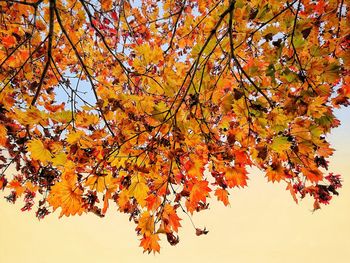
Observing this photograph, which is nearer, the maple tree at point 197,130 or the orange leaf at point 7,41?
the maple tree at point 197,130

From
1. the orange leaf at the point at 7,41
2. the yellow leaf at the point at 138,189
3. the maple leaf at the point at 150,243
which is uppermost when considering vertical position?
the orange leaf at the point at 7,41

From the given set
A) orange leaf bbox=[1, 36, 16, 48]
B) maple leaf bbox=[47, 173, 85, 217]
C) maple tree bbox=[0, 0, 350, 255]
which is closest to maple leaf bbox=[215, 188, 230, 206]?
maple tree bbox=[0, 0, 350, 255]

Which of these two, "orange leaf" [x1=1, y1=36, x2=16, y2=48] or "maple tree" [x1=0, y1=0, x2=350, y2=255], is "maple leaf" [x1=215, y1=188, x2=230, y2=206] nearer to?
"maple tree" [x1=0, y1=0, x2=350, y2=255]

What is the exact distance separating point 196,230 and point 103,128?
4.47ft

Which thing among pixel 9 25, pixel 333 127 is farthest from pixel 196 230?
pixel 9 25

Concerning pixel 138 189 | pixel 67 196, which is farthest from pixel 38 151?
pixel 138 189

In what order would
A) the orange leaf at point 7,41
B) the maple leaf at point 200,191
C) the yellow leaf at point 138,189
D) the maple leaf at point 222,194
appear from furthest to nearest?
the orange leaf at point 7,41 < the maple leaf at point 222,194 < the maple leaf at point 200,191 < the yellow leaf at point 138,189

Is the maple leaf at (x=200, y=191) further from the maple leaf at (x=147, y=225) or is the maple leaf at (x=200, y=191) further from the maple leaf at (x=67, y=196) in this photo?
the maple leaf at (x=67, y=196)

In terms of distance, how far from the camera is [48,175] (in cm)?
354

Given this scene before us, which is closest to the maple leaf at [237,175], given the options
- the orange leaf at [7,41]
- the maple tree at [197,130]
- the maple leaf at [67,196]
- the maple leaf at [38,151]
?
the maple tree at [197,130]

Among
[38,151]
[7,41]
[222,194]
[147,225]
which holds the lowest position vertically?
[147,225]

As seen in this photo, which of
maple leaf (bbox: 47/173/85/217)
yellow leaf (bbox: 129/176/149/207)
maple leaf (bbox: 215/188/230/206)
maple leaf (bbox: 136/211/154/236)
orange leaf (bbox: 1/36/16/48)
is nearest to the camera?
maple leaf (bbox: 47/173/85/217)

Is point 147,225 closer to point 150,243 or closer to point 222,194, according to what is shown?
point 150,243

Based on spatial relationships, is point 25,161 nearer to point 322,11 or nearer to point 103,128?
point 103,128
